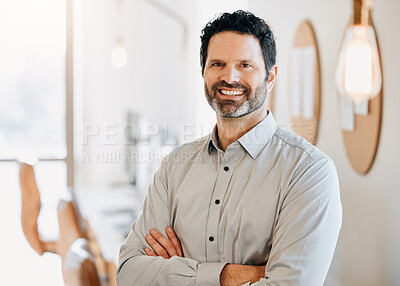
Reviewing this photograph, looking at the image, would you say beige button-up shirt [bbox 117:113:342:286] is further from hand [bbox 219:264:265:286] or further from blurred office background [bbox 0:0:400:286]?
blurred office background [bbox 0:0:400:286]

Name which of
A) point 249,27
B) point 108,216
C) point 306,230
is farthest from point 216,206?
point 108,216

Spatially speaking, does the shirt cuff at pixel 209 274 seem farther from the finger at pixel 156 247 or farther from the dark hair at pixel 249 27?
the dark hair at pixel 249 27

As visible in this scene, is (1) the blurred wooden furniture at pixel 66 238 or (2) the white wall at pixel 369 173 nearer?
(1) the blurred wooden furniture at pixel 66 238

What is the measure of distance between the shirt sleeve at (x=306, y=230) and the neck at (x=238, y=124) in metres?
0.23

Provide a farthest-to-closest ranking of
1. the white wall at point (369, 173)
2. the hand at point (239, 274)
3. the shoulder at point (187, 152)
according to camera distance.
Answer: the white wall at point (369, 173) → the shoulder at point (187, 152) → the hand at point (239, 274)

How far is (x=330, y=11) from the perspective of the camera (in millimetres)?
2324

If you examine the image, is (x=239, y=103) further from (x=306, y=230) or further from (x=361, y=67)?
(x=361, y=67)

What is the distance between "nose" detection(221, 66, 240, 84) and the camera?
136 centimetres

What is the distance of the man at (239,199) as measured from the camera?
1.24m

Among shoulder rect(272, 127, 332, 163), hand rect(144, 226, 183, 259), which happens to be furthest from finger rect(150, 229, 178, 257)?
shoulder rect(272, 127, 332, 163)

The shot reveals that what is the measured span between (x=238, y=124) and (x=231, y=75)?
0.16 m

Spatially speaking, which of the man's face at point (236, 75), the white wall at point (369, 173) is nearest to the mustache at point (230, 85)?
the man's face at point (236, 75)

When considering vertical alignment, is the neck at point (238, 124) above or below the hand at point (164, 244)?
above

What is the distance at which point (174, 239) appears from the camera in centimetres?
144
